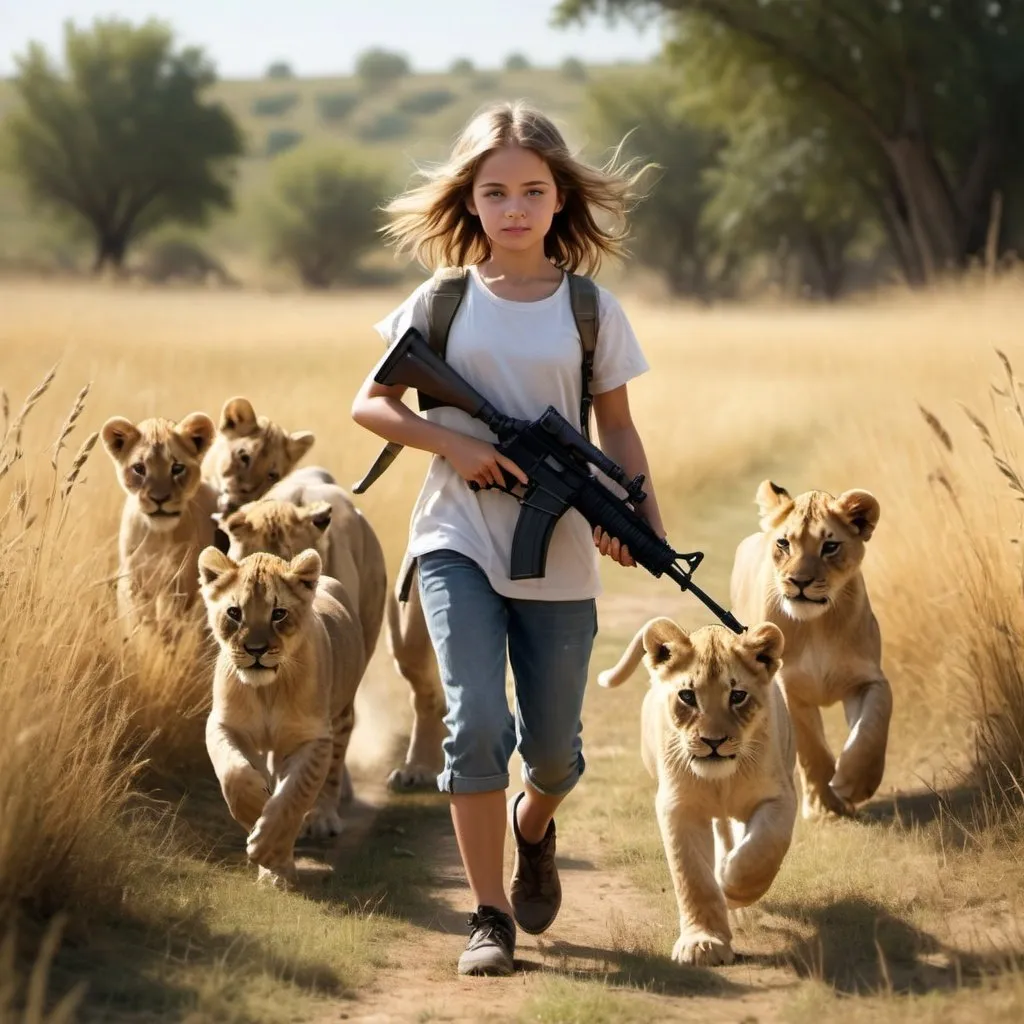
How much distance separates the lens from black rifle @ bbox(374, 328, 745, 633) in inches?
199

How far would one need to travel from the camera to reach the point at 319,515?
6.43 meters

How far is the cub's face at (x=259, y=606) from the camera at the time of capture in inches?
219

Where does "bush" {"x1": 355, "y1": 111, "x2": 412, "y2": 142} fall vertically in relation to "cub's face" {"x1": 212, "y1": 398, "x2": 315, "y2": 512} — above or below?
above

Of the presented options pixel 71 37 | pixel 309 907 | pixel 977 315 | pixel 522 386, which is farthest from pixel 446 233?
pixel 71 37

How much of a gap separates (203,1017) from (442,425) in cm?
187

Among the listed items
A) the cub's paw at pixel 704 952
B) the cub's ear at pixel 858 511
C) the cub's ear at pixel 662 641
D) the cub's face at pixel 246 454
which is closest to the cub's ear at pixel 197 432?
the cub's face at pixel 246 454

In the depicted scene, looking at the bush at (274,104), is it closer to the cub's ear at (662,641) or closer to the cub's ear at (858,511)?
the cub's ear at (858,511)

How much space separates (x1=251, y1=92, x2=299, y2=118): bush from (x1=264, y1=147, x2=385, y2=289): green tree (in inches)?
1792

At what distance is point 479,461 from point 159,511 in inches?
89.5

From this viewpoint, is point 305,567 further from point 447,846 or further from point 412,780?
point 412,780

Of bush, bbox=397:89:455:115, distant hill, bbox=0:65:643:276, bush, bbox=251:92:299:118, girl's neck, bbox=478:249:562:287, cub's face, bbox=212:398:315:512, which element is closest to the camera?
girl's neck, bbox=478:249:562:287

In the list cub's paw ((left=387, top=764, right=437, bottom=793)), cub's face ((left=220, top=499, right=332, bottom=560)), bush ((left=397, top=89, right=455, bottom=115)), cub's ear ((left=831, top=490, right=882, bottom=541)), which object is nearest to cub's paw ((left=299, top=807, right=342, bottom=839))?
cub's paw ((left=387, top=764, right=437, bottom=793))

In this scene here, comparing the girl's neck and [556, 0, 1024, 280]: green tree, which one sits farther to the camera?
[556, 0, 1024, 280]: green tree

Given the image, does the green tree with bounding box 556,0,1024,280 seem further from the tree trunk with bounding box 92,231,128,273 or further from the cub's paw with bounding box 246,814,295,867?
the tree trunk with bounding box 92,231,128,273
